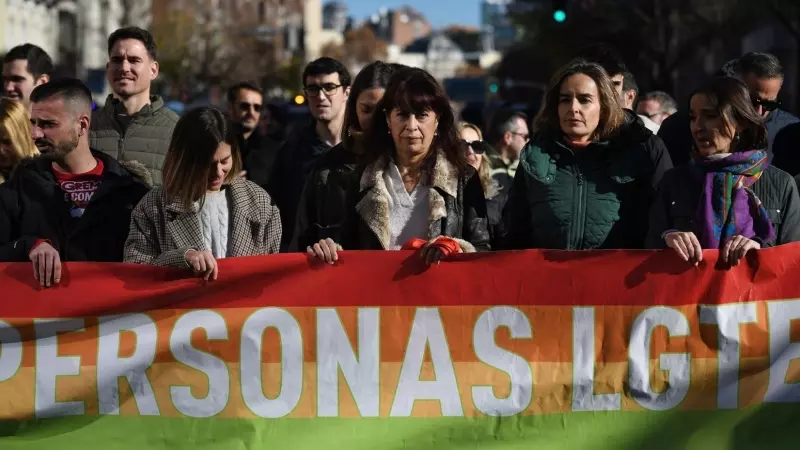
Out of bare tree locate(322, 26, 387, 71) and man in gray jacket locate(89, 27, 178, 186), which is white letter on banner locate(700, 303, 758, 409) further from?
bare tree locate(322, 26, 387, 71)

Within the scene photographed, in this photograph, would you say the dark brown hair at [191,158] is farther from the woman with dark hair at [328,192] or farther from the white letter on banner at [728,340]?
the white letter on banner at [728,340]

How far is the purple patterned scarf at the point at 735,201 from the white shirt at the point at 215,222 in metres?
1.88

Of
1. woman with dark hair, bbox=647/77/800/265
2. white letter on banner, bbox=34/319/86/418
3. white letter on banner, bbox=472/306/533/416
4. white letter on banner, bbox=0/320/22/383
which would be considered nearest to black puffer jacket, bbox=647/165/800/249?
woman with dark hair, bbox=647/77/800/265

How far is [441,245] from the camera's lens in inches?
221

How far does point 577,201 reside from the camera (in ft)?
18.9

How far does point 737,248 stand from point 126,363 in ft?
7.82

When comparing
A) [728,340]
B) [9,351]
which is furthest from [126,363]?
[728,340]

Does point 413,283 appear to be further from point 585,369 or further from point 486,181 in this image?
point 486,181

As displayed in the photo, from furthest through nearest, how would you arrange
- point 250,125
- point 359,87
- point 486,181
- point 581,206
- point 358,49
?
point 358,49, point 250,125, point 486,181, point 359,87, point 581,206

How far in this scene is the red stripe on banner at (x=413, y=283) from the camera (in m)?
5.57

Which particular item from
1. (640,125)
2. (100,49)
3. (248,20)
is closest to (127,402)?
(640,125)

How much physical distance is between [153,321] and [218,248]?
411mm

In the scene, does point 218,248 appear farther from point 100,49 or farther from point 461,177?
point 100,49

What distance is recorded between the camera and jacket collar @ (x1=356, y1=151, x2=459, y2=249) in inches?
228
